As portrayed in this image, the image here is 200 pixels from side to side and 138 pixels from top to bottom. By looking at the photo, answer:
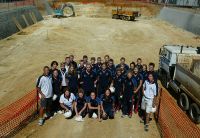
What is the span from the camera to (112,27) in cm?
3569

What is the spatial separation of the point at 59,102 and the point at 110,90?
2075 millimetres

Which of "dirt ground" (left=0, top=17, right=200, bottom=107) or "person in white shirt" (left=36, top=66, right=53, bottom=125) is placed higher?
"person in white shirt" (left=36, top=66, right=53, bottom=125)

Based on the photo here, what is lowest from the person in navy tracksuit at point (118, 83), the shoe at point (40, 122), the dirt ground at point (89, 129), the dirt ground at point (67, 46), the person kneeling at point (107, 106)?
the dirt ground at point (67, 46)

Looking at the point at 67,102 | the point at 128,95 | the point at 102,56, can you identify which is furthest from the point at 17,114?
the point at 102,56

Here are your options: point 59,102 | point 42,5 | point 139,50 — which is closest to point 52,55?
point 139,50

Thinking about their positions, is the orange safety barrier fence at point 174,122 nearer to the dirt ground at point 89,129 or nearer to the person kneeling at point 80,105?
the dirt ground at point 89,129

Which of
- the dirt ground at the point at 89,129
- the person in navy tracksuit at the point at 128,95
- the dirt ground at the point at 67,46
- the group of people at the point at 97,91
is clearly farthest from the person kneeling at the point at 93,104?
the dirt ground at the point at 67,46

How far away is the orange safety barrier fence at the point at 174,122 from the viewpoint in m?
9.56

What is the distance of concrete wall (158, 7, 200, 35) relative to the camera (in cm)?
3238

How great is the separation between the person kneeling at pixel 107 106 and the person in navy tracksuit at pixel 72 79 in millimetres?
1264

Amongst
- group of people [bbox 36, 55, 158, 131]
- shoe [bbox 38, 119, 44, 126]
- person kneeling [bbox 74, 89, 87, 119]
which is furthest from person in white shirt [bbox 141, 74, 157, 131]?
shoe [bbox 38, 119, 44, 126]

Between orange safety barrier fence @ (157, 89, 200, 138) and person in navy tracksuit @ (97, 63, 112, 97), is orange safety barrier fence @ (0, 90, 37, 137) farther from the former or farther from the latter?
orange safety barrier fence @ (157, 89, 200, 138)

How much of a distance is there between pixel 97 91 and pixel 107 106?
1056mm

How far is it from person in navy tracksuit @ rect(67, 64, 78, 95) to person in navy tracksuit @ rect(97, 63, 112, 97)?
3.07 ft
